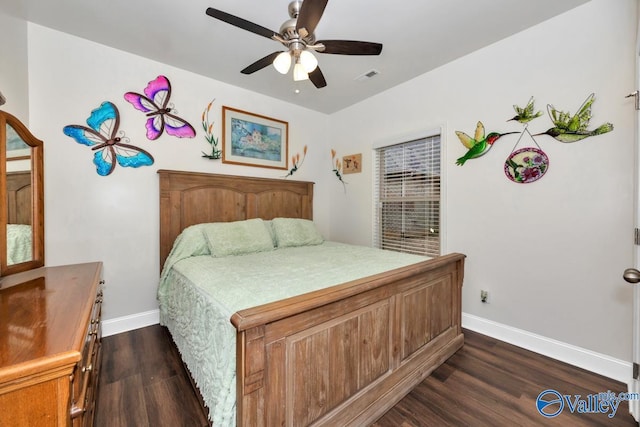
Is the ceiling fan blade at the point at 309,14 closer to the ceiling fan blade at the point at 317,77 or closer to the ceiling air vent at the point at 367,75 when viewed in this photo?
the ceiling fan blade at the point at 317,77

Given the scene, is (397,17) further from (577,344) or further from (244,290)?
(577,344)

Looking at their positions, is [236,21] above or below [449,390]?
above

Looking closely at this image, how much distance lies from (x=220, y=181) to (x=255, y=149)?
672 mm

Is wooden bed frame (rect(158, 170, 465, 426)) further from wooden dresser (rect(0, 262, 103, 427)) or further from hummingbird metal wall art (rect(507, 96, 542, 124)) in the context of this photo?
hummingbird metal wall art (rect(507, 96, 542, 124))

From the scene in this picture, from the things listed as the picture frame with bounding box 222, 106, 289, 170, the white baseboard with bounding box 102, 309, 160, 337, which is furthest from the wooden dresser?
the picture frame with bounding box 222, 106, 289, 170

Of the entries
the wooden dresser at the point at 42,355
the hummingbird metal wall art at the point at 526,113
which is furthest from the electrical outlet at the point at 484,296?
the wooden dresser at the point at 42,355

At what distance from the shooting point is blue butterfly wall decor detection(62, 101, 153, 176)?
241 cm

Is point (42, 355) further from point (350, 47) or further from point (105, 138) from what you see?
point (105, 138)

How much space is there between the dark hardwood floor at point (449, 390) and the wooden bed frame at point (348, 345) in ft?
0.44

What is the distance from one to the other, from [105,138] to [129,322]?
181cm

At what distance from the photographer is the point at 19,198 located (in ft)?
5.30

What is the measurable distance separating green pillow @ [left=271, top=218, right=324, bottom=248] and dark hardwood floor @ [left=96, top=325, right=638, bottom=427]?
1477 mm

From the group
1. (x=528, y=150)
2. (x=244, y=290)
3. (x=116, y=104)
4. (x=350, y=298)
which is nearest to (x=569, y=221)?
(x=528, y=150)

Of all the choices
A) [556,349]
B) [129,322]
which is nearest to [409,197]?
[556,349]
